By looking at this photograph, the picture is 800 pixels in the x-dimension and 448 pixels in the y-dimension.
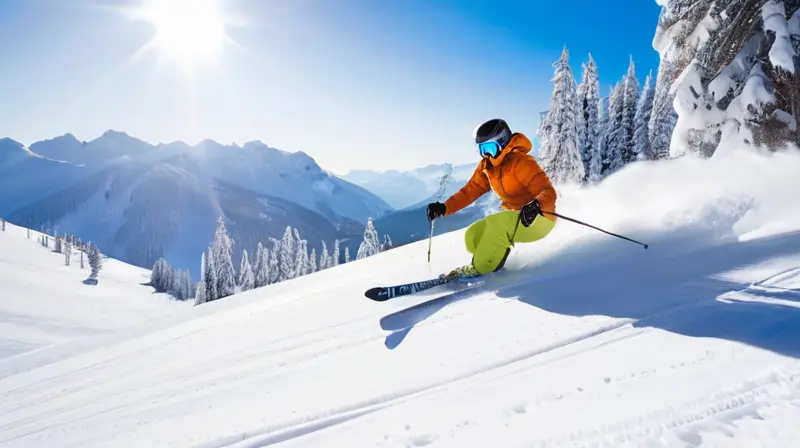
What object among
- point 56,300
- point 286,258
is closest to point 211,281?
point 286,258

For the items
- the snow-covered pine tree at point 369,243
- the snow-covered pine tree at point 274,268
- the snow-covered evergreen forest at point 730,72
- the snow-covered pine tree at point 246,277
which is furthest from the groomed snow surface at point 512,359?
the snow-covered pine tree at point 274,268

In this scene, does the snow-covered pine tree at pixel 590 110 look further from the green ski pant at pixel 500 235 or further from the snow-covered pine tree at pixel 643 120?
the green ski pant at pixel 500 235

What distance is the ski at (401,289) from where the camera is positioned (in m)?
5.07

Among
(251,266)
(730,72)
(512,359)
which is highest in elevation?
(251,266)

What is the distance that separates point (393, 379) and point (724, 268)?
11.2 ft

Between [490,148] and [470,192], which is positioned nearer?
[490,148]

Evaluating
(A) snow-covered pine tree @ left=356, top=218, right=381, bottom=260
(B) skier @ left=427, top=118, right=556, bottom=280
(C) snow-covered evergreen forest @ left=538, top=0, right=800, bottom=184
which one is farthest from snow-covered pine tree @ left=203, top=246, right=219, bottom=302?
(B) skier @ left=427, top=118, right=556, bottom=280

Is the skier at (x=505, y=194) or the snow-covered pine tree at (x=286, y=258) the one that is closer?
the skier at (x=505, y=194)

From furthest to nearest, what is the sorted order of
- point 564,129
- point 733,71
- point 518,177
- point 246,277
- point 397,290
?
point 246,277 → point 564,129 → point 733,71 → point 518,177 → point 397,290

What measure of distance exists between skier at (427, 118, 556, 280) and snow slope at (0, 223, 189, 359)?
5.68 metres

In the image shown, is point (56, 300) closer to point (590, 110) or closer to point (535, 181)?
point (590, 110)

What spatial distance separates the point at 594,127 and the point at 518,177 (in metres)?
28.3

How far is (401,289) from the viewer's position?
5141 millimetres

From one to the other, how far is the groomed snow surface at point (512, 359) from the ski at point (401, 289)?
153 mm
